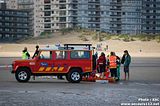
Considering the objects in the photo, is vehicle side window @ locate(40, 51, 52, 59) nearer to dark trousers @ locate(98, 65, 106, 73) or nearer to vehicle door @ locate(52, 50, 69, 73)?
vehicle door @ locate(52, 50, 69, 73)

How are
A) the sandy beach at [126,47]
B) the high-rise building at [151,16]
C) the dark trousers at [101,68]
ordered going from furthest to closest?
the high-rise building at [151,16], the sandy beach at [126,47], the dark trousers at [101,68]

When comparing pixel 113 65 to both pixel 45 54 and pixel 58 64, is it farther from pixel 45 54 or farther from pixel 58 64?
pixel 45 54

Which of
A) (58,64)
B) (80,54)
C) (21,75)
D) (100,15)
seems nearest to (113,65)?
(80,54)

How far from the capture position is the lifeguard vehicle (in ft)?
86.3

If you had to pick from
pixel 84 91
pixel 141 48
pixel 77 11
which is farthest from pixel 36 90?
pixel 77 11

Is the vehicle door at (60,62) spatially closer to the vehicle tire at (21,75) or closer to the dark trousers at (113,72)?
the vehicle tire at (21,75)

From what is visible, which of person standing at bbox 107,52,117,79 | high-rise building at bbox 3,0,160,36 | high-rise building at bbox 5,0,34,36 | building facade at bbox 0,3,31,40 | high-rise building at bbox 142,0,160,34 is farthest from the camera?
high-rise building at bbox 5,0,34,36

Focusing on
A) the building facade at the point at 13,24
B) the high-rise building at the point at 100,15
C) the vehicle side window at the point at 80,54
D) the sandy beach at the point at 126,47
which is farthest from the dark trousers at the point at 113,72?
the building facade at the point at 13,24

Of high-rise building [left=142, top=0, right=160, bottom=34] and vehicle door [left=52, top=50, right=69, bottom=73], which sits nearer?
vehicle door [left=52, top=50, right=69, bottom=73]

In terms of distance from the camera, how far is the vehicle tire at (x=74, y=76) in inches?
1040

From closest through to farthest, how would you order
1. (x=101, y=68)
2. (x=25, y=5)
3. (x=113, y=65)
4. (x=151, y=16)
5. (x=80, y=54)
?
1. (x=80, y=54)
2. (x=101, y=68)
3. (x=113, y=65)
4. (x=151, y=16)
5. (x=25, y=5)

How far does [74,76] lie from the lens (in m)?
26.5

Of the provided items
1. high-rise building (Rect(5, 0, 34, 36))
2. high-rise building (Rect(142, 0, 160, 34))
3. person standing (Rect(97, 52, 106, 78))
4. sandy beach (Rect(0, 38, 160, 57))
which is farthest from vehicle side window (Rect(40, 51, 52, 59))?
high-rise building (Rect(5, 0, 34, 36))

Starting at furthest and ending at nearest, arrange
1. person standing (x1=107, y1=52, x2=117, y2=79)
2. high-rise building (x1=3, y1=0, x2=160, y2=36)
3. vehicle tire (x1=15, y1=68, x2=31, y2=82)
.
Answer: high-rise building (x1=3, y1=0, x2=160, y2=36)
person standing (x1=107, y1=52, x2=117, y2=79)
vehicle tire (x1=15, y1=68, x2=31, y2=82)
